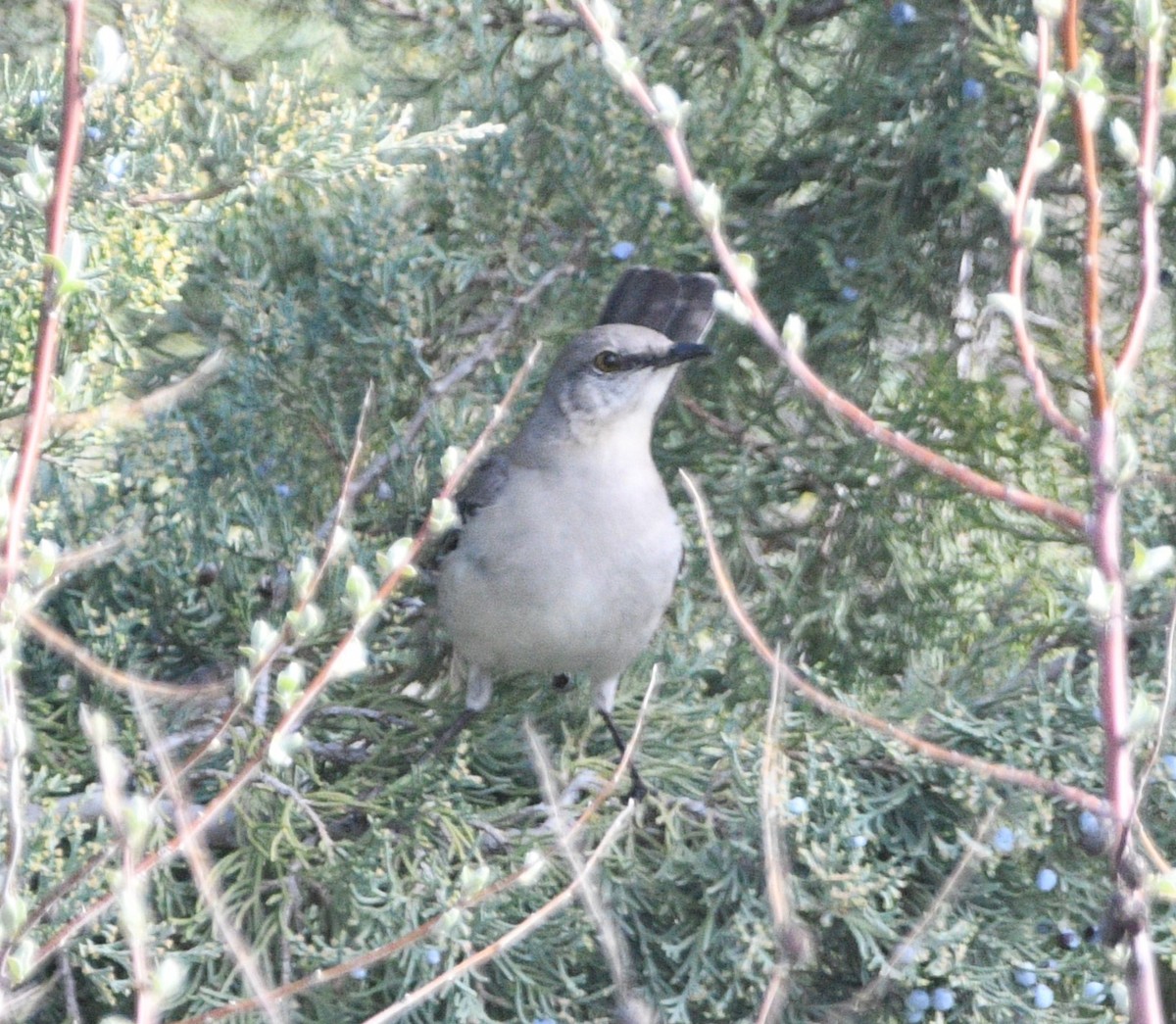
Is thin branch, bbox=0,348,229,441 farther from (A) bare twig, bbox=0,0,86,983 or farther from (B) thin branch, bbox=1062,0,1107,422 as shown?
(B) thin branch, bbox=1062,0,1107,422

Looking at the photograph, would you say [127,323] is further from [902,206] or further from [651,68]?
[902,206]

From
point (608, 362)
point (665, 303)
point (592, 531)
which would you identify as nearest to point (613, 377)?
point (608, 362)

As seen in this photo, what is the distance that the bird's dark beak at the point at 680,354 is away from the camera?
3.34 m

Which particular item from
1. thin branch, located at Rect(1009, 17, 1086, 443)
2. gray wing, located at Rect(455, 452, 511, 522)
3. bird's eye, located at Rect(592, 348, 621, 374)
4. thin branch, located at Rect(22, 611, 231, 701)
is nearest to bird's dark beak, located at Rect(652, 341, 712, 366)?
bird's eye, located at Rect(592, 348, 621, 374)

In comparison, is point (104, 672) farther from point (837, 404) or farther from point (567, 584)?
point (567, 584)

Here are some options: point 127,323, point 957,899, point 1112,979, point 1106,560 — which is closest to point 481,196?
point 127,323

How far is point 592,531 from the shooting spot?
11.6ft

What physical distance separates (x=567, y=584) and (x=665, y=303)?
641mm

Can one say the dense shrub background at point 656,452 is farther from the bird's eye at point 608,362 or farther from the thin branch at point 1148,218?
the thin branch at point 1148,218

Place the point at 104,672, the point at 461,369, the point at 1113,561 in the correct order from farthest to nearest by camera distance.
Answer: the point at 461,369 < the point at 104,672 < the point at 1113,561

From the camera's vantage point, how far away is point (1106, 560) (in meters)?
1.33

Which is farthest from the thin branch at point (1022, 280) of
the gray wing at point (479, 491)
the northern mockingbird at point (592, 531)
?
the gray wing at point (479, 491)

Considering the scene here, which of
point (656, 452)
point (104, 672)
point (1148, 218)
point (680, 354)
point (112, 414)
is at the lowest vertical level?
point (656, 452)

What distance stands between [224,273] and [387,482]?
60 centimetres
